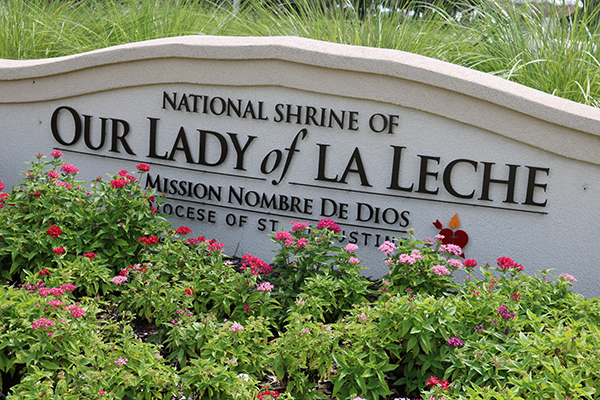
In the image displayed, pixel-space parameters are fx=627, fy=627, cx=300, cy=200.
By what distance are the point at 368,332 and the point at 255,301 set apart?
82 centimetres

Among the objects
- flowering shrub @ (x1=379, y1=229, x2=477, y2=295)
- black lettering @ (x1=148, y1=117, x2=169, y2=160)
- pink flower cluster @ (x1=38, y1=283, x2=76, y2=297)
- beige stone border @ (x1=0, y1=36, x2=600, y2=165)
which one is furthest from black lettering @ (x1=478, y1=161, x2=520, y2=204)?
pink flower cluster @ (x1=38, y1=283, x2=76, y2=297)

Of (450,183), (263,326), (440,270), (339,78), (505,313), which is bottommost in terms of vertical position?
(263,326)

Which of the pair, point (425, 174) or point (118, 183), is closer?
point (118, 183)

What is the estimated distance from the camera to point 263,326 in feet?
11.6

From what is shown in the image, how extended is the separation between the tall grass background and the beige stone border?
2.51 ft

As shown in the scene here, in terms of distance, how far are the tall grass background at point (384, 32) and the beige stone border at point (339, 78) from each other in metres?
0.76

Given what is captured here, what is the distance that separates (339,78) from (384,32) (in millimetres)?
1577

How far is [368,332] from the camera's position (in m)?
3.22

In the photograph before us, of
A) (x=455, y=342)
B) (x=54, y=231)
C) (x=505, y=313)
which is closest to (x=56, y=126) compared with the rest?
(x=54, y=231)

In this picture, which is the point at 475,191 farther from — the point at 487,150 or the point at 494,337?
the point at 494,337

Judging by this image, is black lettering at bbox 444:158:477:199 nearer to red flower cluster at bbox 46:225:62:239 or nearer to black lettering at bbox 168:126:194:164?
black lettering at bbox 168:126:194:164

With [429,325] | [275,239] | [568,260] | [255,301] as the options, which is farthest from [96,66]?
[568,260]

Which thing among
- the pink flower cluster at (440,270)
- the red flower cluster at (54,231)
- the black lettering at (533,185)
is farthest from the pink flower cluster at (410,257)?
the red flower cluster at (54,231)

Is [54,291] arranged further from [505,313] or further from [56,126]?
[56,126]
